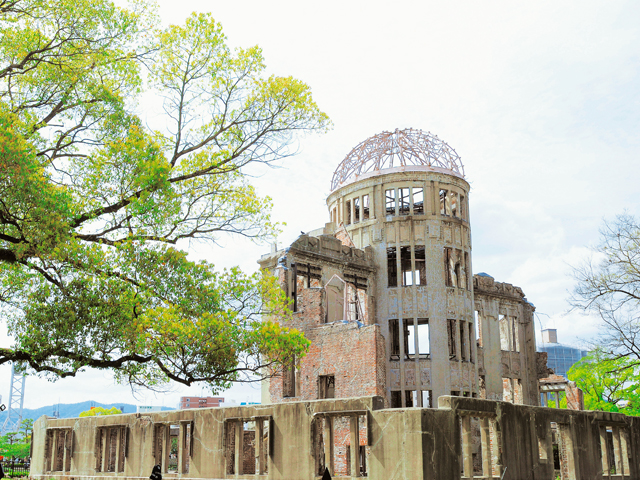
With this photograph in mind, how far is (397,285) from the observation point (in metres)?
31.6

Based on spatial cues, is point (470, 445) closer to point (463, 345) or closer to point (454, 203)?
point (463, 345)

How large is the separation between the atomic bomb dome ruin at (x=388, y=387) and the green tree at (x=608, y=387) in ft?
11.4

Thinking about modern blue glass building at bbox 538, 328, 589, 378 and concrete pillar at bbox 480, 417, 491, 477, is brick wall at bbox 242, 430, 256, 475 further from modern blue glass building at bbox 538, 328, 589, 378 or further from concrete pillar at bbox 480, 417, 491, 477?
modern blue glass building at bbox 538, 328, 589, 378

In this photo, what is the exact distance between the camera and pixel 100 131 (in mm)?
15570

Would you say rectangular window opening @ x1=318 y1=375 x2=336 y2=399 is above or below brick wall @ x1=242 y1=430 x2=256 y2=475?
above

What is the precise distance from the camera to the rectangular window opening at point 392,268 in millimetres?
32978

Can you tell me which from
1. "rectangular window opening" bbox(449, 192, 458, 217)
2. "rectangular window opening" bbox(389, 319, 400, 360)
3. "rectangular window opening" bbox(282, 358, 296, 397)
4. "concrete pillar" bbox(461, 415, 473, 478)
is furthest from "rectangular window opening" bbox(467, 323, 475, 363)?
"concrete pillar" bbox(461, 415, 473, 478)

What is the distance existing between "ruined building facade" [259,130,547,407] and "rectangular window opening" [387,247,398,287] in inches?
2.4

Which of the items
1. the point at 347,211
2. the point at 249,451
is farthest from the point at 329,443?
the point at 347,211

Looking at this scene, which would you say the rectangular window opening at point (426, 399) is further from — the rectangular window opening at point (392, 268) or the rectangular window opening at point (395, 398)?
the rectangular window opening at point (392, 268)

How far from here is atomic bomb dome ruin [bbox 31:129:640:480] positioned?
12062 mm

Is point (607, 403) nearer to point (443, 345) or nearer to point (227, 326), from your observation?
point (443, 345)

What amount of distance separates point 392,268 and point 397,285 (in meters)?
2.51

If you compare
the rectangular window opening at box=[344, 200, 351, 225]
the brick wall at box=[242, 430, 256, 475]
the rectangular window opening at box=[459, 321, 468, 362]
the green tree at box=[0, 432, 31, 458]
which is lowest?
the green tree at box=[0, 432, 31, 458]
